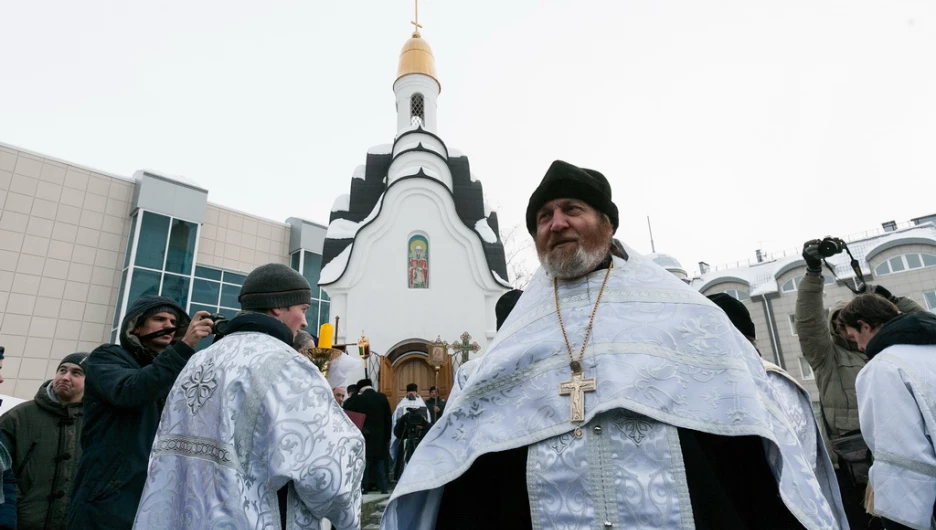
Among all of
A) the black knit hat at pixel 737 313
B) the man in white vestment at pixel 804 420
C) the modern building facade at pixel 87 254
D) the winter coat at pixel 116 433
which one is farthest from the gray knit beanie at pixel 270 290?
the modern building facade at pixel 87 254

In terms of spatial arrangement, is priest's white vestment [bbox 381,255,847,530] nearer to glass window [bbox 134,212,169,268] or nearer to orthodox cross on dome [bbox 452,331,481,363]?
orthodox cross on dome [bbox 452,331,481,363]

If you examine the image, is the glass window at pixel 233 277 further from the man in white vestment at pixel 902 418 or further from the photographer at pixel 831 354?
the man in white vestment at pixel 902 418

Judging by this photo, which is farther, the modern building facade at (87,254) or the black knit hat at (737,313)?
the modern building facade at (87,254)

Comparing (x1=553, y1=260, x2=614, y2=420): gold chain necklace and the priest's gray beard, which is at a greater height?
the priest's gray beard

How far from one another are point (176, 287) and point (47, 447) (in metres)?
16.2

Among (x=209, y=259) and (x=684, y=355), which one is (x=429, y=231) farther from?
(x=684, y=355)

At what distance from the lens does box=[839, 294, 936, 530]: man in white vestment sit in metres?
2.05

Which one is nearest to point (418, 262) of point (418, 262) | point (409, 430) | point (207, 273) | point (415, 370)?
point (418, 262)

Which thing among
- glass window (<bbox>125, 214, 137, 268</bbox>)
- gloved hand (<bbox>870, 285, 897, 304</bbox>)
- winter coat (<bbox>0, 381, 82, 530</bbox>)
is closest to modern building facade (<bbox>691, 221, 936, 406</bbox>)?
gloved hand (<bbox>870, 285, 897, 304</bbox>)

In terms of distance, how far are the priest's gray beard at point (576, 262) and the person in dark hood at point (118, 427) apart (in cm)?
153

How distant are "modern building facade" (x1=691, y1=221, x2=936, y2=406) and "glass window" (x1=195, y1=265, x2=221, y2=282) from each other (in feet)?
67.7

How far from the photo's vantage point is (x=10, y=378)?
14352 millimetres

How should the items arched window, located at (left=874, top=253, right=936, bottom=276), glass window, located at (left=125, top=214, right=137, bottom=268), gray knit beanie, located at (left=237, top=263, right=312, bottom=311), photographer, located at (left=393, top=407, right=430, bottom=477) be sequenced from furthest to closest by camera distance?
1. arched window, located at (left=874, top=253, right=936, bottom=276)
2. glass window, located at (left=125, top=214, right=137, bottom=268)
3. photographer, located at (left=393, top=407, right=430, bottom=477)
4. gray knit beanie, located at (left=237, top=263, right=312, bottom=311)

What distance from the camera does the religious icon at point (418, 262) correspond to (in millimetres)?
14195
